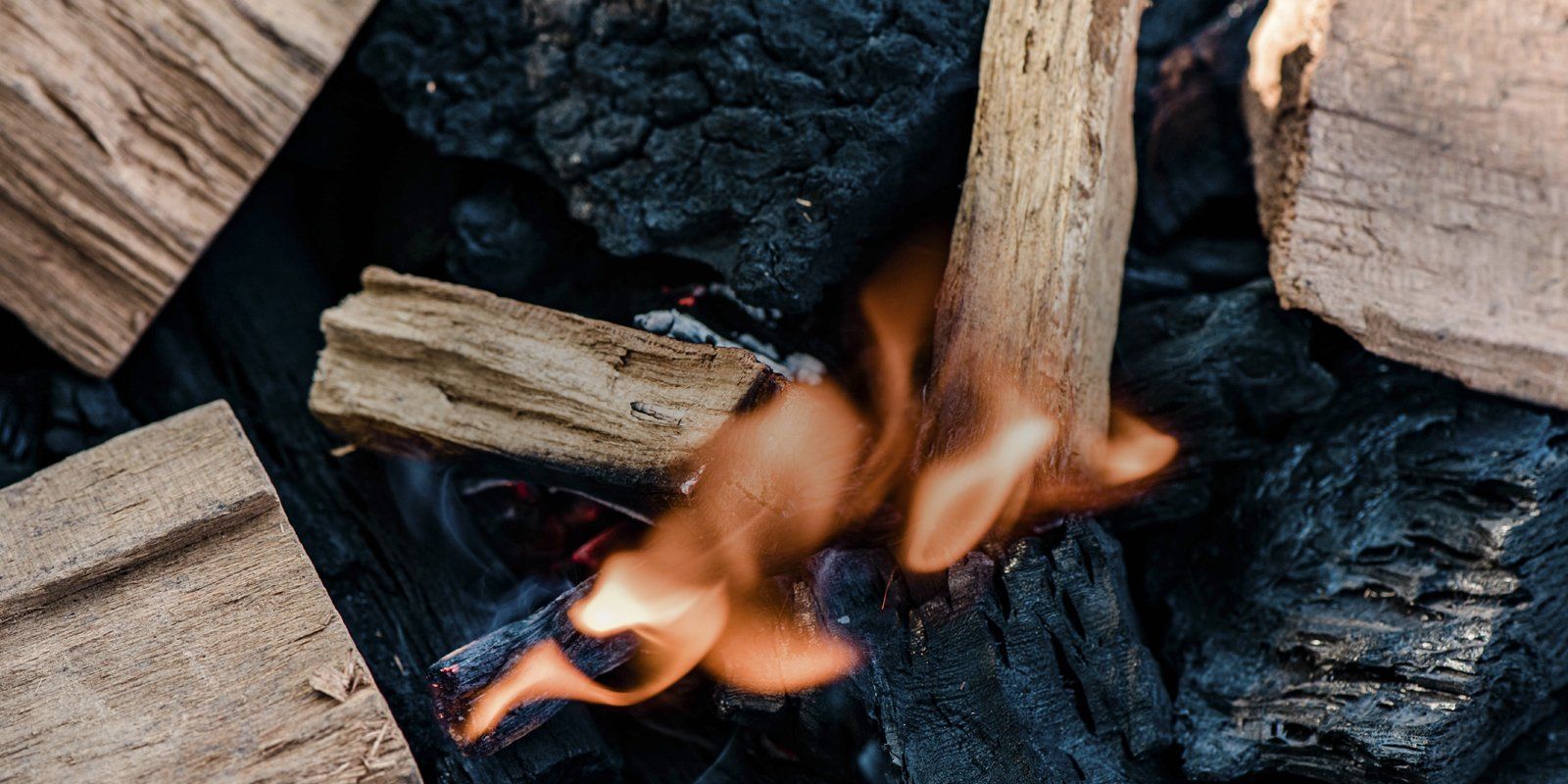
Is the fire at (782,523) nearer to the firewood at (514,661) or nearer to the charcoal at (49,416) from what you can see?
the firewood at (514,661)

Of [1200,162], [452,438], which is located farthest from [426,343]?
[1200,162]

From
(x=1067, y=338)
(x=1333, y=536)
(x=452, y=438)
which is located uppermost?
(x=1067, y=338)

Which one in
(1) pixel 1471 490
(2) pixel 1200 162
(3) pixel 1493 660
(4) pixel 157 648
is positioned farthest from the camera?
(2) pixel 1200 162

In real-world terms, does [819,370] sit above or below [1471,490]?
below

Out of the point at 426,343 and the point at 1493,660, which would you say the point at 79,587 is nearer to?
the point at 426,343

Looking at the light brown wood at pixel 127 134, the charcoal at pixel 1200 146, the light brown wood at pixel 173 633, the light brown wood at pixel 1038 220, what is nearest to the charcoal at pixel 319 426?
the light brown wood at pixel 127 134

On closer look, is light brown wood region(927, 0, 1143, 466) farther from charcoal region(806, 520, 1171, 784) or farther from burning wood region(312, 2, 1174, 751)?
charcoal region(806, 520, 1171, 784)

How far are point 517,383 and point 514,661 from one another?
1.43ft

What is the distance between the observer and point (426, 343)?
1757 mm

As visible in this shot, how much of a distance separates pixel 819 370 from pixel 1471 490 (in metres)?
1.11

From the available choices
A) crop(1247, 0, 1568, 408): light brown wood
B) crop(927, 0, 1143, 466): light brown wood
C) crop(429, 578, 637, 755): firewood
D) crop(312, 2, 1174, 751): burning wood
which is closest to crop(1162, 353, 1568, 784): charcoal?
crop(1247, 0, 1568, 408): light brown wood

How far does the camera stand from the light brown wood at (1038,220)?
169 cm

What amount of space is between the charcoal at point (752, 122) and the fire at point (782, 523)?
1.00 ft

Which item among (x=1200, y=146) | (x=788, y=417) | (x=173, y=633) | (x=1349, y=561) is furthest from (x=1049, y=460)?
(x=173, y=633)
